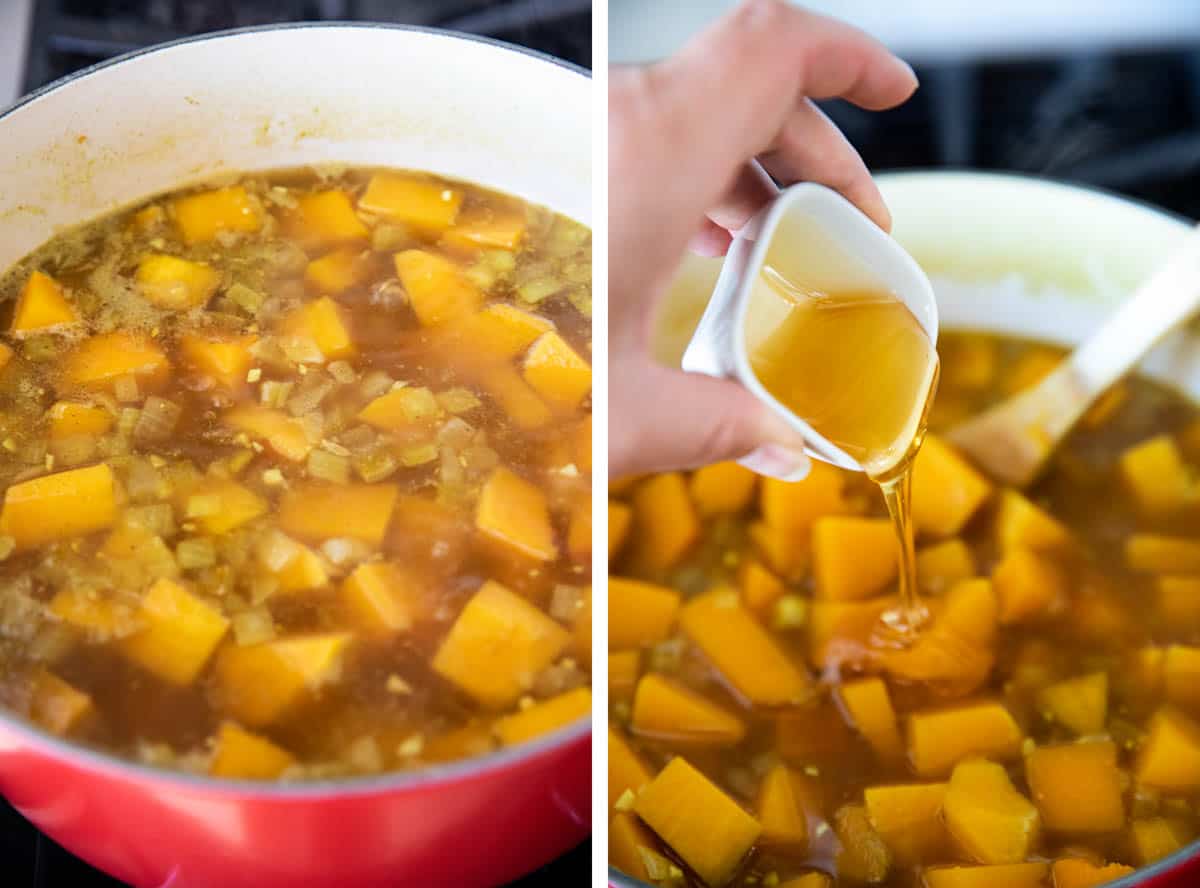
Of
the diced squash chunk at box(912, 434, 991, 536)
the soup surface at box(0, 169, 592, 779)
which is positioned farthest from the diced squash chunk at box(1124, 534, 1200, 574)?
the soup surface at box(0, 169, 592, 779)

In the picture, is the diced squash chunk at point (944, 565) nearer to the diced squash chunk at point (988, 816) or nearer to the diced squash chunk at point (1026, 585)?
the diced squash chunk at point (1026, 585)

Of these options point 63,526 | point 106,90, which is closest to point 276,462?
point 63,526

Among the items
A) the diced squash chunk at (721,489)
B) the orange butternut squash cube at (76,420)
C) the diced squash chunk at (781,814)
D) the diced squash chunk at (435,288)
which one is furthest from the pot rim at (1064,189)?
the orange butternut squash cube at (76,420)

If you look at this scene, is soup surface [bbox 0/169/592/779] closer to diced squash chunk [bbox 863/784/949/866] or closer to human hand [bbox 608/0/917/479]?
human hand [bbox 608/0/917/479]

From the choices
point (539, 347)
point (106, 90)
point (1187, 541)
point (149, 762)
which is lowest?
point (1187, 541)

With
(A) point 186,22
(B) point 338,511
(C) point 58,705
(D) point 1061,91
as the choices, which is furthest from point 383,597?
(D) point 1061,91

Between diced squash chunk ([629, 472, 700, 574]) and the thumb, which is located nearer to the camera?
the thumb

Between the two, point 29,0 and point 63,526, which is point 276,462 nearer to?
point 63,526

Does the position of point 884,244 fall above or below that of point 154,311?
above
